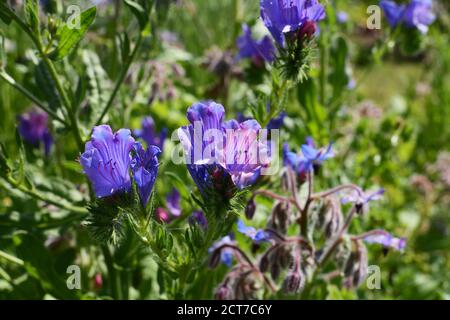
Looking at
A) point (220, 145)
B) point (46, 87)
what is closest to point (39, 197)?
point (46, 87)

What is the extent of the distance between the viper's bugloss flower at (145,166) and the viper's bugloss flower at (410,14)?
1.43 metres

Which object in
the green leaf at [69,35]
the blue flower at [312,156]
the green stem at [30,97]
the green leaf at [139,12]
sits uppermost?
the green leaf at [139,12]

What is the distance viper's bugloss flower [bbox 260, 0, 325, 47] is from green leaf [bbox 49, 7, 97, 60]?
47 centimetres

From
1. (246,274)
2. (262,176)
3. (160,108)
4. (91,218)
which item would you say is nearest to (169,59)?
(160,108)

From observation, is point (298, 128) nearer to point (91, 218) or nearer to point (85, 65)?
point (85, 65)

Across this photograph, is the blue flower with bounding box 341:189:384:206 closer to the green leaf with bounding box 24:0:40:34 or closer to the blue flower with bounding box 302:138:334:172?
the blue flower with bounding box 302:138:334:172

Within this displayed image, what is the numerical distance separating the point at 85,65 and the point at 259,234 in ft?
3.02

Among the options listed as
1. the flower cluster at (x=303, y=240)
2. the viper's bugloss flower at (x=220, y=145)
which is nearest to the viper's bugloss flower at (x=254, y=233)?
the flower cluster at (x=303, y=240)

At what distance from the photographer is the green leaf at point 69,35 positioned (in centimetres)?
163

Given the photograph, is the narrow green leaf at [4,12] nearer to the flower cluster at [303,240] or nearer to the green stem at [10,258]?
the green stem at [10,258]

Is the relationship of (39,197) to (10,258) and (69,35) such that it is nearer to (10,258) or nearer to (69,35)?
(10,258)

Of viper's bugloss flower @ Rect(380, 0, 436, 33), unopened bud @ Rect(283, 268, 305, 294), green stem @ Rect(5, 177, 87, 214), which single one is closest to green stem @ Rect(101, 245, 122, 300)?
green stem @ Rect(5, 177, 87, 214)

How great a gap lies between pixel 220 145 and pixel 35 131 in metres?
1.60

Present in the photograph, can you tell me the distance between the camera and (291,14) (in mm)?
1472
